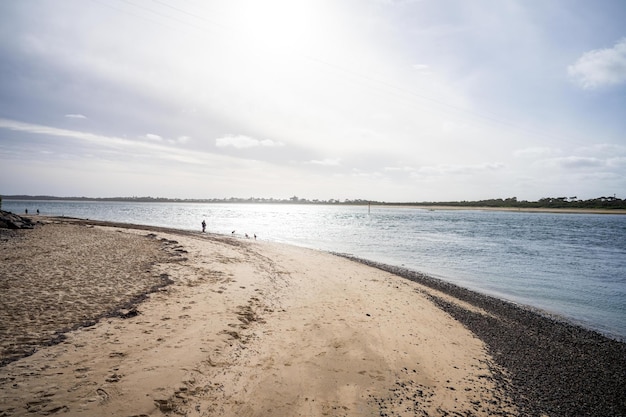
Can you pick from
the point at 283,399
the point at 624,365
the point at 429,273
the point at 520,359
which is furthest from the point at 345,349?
the point at 429,273

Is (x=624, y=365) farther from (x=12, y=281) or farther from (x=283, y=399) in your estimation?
(x=12, y=281)

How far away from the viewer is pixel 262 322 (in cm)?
826

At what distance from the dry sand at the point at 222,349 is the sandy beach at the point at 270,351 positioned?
34 mm

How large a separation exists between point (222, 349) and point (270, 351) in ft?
3.70

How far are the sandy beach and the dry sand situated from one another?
34 mm

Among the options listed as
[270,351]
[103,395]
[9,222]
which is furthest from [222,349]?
[9,222]

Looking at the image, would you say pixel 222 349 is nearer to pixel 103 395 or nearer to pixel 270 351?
pixel 270 351

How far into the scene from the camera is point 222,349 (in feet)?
21.1

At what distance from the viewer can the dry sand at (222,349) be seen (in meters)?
4.76

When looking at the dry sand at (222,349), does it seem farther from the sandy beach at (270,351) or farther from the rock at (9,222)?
the rock at (9,222)

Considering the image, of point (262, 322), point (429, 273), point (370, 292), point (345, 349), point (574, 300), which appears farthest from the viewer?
point (429, 273)

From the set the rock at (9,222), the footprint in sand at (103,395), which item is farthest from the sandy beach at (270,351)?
the rock at (9,222)

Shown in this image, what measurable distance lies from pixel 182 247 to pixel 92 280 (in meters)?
8.91

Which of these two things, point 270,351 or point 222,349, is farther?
point 270,351
